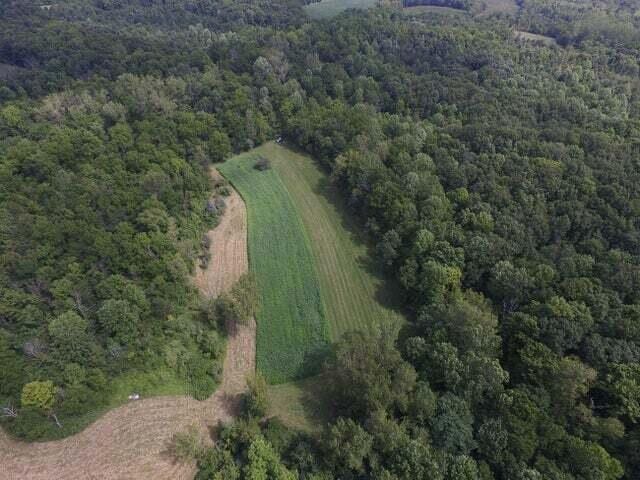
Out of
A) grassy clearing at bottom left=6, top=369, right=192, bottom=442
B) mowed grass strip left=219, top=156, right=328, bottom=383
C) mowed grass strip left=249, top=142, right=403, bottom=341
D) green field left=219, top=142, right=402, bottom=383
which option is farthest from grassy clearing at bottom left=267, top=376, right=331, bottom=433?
grassy clearing at bottom left=6, top=369, right=192, bottom=442

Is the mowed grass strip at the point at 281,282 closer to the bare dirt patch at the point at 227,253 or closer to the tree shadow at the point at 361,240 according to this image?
the bare dirt patch at the point at 227,253

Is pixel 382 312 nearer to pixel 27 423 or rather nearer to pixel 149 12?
pixel 27 423

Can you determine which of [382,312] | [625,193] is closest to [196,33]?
[382,312]

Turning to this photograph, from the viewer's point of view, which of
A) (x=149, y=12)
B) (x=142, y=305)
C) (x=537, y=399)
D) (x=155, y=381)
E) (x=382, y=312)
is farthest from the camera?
(x=149, y=12)

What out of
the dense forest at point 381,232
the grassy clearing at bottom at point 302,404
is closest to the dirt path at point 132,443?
the dense forest at point 381,232

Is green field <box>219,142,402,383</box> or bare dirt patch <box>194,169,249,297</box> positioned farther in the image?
bare dirt patch <box>194,169,249,297</box>

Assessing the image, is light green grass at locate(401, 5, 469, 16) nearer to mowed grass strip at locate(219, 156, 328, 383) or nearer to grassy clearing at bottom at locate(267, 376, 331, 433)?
mowed grass strip at locate(219, 156, 328, 383)
